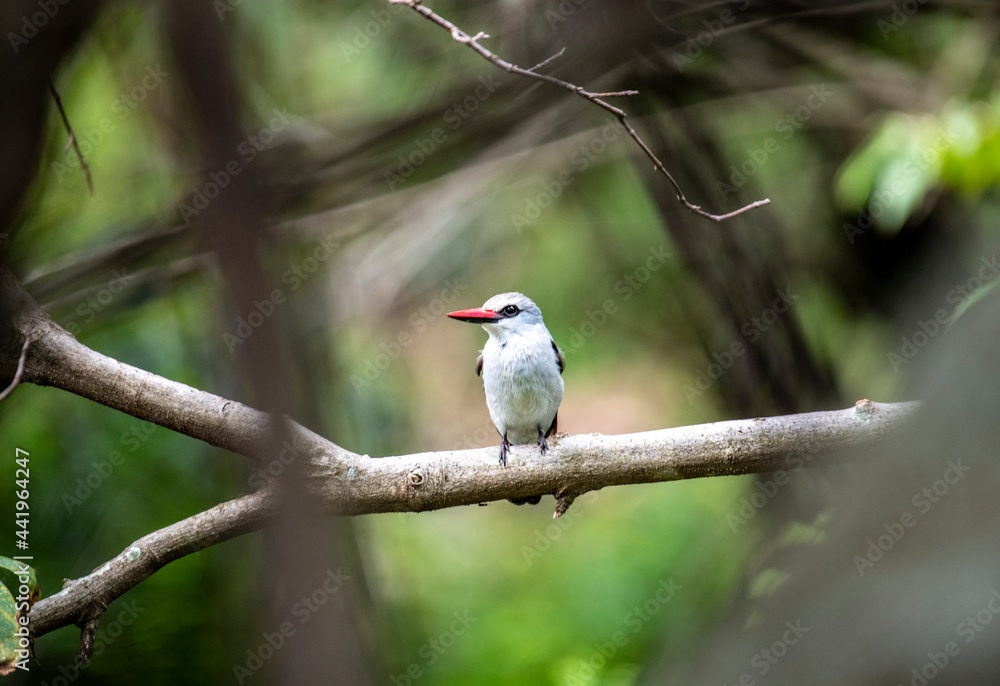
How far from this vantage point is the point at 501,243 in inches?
326

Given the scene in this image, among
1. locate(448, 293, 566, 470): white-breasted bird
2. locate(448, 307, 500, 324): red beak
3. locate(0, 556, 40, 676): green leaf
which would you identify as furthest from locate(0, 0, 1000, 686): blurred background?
locate(448, 293, 566, 470): white-breasted bird

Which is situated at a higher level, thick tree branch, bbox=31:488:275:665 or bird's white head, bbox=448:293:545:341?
bird's white head, bbox=448:293:545:341

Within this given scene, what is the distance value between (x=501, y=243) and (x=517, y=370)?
470cm

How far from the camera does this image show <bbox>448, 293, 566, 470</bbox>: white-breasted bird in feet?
12.3

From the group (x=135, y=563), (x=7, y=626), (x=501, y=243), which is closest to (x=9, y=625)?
(x=7, y=626)

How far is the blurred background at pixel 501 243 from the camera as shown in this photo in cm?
312

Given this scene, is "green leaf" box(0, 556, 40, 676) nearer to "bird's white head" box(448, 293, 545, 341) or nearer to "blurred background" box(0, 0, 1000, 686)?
"blurred background" box(0, 0, 1000, 686)

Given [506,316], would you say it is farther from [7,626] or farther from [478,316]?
[7,626]

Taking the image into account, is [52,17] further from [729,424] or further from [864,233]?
[864,233]

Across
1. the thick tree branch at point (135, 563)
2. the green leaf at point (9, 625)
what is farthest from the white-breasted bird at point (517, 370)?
the green leaf at point (9, 625)

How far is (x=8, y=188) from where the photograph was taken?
4.11 ft

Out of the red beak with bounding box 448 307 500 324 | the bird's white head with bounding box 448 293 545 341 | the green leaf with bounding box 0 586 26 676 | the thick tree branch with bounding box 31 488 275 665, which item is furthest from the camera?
the bird's white head with bounding box 448 293 545 341

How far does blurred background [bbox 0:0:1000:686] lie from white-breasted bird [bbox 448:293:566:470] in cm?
86

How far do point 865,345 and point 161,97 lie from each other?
18.2 feet
